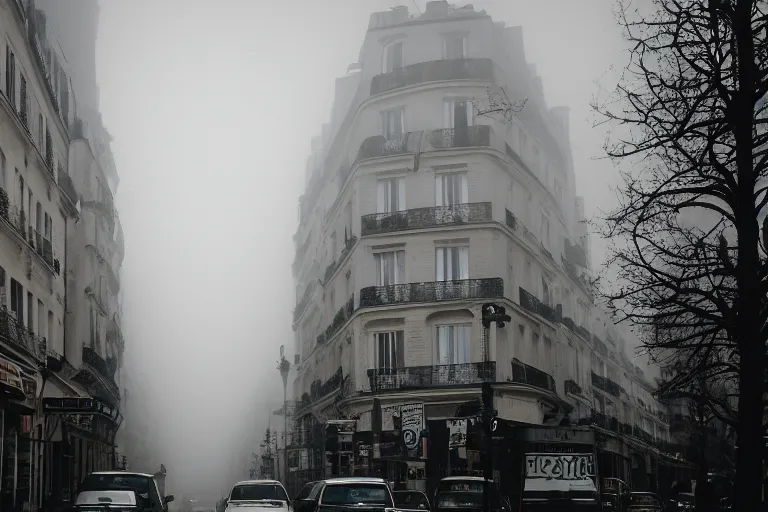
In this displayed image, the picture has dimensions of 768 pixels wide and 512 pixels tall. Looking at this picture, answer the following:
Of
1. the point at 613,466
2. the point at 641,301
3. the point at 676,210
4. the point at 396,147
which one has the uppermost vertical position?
the point at 396,147

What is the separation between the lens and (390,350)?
46.1m

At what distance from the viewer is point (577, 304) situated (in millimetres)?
61094

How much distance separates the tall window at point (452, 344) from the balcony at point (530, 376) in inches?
95.2

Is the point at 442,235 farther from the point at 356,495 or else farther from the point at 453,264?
the point at 356,495

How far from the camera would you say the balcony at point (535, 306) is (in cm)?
4850

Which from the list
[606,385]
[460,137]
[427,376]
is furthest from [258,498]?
[606,385]

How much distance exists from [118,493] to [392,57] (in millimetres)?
31532

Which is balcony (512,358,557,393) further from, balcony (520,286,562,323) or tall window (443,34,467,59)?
tall window (443,34,467,59)

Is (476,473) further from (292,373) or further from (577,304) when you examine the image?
(292,373)

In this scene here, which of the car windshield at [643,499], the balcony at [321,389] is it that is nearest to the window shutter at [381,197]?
the balcony at [321,389]

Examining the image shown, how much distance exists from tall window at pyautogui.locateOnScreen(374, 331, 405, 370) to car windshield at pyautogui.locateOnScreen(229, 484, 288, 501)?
18231 millimetres

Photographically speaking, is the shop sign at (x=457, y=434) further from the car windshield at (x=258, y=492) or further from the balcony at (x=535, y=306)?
the balcony at (x=535, y=306)

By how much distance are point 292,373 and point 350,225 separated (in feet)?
115

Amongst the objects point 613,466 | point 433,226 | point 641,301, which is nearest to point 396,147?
point 433,226
